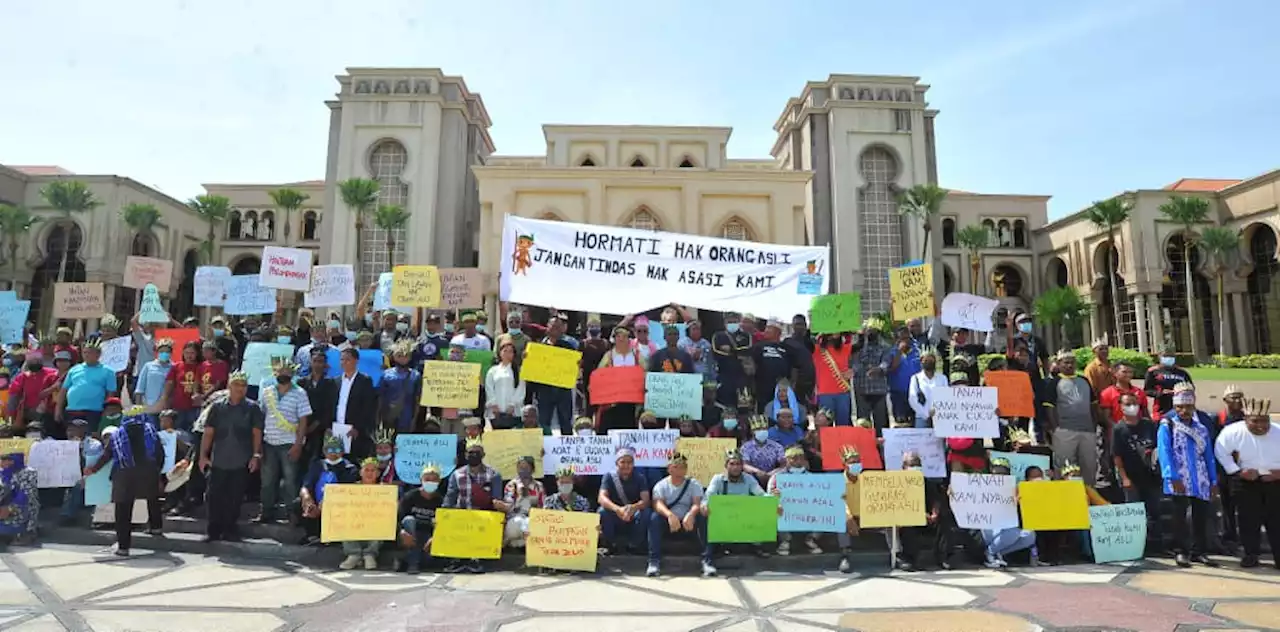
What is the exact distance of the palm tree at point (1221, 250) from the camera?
4150cm

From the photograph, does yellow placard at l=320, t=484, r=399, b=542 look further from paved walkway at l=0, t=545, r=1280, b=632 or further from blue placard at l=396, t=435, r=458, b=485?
blue placard at l=396, t=435, r=458, b=485

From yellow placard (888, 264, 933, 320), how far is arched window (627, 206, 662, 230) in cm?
2336

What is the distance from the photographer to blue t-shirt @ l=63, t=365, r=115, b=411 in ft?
29.9

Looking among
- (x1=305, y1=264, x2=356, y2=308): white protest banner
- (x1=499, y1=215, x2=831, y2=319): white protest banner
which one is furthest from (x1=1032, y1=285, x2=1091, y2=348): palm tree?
(x1=305, y1=264, x2=356, y2=308): white protest banner

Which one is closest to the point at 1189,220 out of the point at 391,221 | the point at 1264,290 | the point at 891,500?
the point at 1264,290

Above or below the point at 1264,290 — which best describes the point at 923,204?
above

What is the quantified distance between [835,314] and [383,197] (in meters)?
36.3

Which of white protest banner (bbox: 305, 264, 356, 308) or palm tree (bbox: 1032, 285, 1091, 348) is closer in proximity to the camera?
white protest banner (bbox: 305, 264, 356, 308)

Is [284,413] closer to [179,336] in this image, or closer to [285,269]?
[179,336]

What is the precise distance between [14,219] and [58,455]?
4417cm

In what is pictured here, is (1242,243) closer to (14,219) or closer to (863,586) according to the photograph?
(863,586)

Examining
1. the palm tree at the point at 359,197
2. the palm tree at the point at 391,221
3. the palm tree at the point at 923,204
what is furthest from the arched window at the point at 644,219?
the palm tree at the point at 359,197

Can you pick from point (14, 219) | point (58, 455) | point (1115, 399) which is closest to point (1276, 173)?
point (1115, 399)

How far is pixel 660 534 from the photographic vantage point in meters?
7.67
